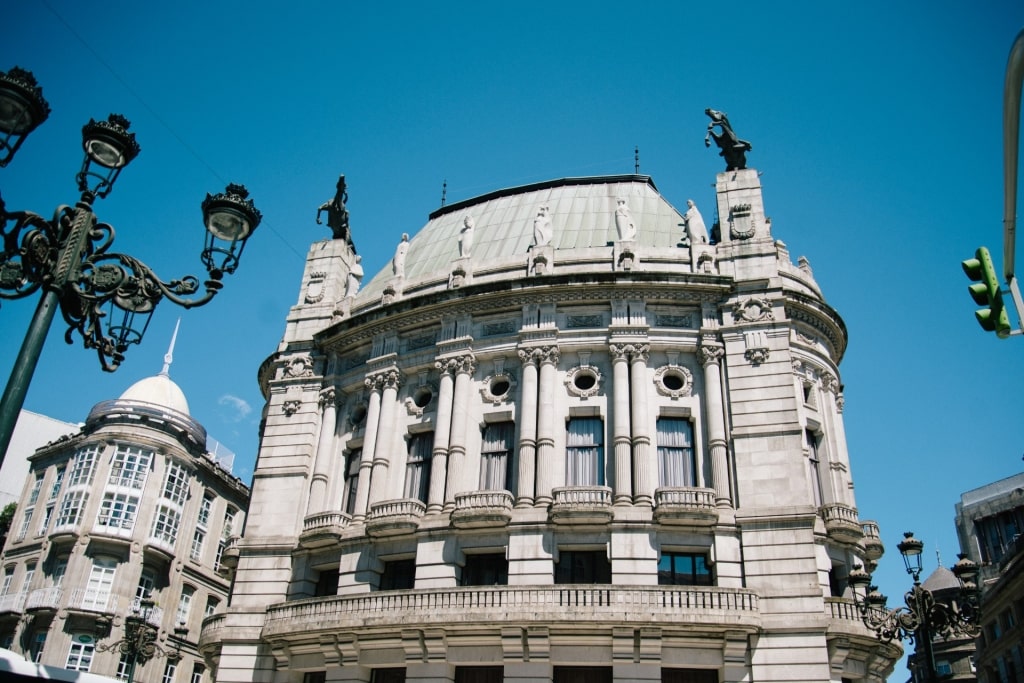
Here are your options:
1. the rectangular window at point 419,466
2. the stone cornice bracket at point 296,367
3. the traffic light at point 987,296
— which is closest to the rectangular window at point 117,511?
the stone cornice bracket at point 296,367

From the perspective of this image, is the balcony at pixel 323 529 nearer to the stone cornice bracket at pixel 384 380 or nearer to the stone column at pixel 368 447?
the stone column at pixel 368 447

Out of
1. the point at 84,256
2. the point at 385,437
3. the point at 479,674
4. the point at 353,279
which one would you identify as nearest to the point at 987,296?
the point at 84,256

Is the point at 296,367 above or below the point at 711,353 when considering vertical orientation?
above

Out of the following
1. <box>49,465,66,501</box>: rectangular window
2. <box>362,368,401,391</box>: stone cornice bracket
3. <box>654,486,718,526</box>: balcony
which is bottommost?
<box>654,486,718,526</box>: balcony

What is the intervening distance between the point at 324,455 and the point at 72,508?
2522 cm

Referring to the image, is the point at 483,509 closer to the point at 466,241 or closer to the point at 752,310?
the point at 752,310

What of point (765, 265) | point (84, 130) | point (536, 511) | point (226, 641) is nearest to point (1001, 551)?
point (765, 265)

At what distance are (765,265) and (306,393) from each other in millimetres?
19844

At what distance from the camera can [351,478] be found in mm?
33281

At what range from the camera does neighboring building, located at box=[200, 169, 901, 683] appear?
998 inches

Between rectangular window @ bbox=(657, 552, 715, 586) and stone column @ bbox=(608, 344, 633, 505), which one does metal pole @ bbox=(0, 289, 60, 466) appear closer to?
stone column @ bbox=(608, 344, 633, 505)

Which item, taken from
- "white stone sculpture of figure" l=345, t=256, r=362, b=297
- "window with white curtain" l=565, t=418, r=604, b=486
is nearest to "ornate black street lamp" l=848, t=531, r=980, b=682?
"window with white curtain" l=565, t=418, r=604, b=486

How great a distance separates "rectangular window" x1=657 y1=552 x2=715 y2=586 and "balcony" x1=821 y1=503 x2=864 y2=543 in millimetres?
4709

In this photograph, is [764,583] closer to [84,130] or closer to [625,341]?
[625,341]
